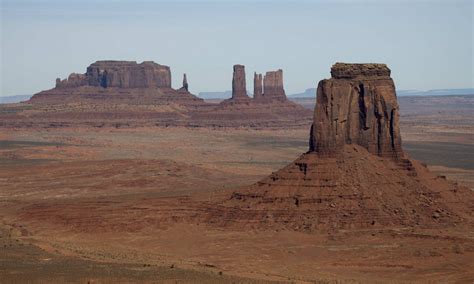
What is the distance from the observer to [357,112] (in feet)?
221

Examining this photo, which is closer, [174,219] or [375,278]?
[375,278]

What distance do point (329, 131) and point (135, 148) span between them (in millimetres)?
92318

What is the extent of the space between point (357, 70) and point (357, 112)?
2518 millimetres

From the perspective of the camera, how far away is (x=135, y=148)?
157 metres

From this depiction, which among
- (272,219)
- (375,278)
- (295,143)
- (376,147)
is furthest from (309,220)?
(295,143)

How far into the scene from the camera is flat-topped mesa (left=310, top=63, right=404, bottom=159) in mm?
66688

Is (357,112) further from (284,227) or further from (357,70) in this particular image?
(284,227)

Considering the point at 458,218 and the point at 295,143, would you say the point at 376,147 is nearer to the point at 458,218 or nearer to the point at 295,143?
the point at 458,218

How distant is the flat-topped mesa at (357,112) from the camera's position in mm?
66688

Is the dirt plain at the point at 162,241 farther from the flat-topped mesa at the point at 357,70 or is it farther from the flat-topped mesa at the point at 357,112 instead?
the flat-topped mesa at the point at 357,70

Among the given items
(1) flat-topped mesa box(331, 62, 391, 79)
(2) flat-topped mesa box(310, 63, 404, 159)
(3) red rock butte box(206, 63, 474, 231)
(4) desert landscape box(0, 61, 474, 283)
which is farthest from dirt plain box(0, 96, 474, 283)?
(1) flat-topped mesa box(331, 62, 391, 79)

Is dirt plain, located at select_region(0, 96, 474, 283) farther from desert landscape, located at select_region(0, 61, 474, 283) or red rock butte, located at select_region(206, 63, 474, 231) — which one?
red rock butte, located at select_region(206, 63, 474, 231)

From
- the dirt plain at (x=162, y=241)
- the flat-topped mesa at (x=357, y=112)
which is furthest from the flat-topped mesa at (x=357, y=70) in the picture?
the dirt plain at (x=162, y=241)

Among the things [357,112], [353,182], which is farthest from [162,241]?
[357,112]
